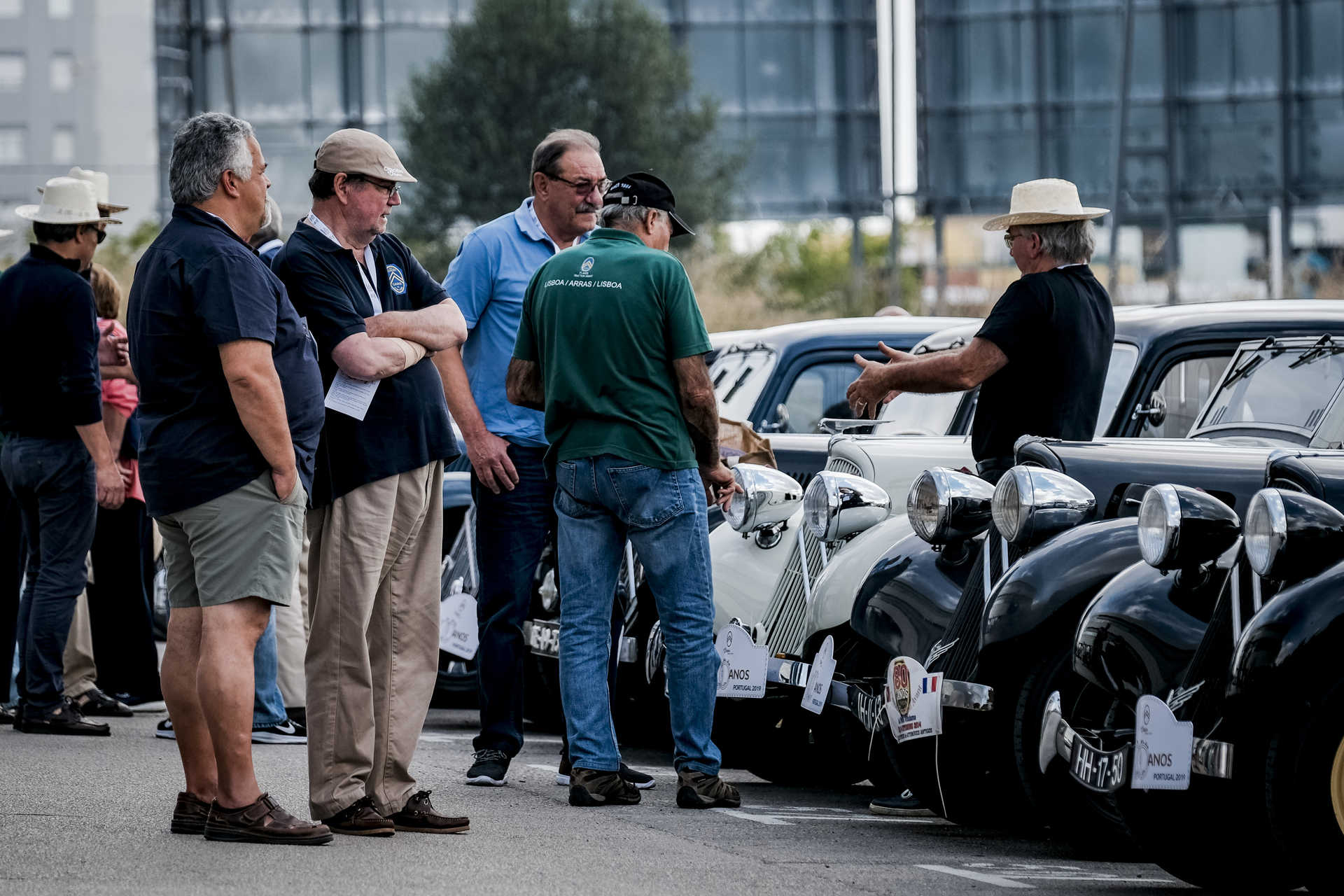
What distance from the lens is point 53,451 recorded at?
855 centimetres

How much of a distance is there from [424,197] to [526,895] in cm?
3650

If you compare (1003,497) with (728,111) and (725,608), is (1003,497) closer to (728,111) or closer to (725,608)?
(725,608)

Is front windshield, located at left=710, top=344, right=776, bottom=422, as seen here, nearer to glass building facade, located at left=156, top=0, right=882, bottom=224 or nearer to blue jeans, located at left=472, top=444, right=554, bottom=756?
blue jeans, located at left=472, top=444, right=554, bottom=756

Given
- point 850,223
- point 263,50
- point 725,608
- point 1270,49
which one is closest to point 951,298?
point 850,223

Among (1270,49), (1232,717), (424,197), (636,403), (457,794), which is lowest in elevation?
(457,794)

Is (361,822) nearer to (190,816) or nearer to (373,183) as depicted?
(190,816)

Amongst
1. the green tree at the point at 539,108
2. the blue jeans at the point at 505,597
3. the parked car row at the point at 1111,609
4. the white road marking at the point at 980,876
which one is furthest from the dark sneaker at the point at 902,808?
the green tree at the point at 539,108

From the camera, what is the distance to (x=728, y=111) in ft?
150

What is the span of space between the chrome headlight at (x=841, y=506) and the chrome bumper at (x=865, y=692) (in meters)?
0.51

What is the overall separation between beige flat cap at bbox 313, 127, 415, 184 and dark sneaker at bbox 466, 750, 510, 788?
2.09 m

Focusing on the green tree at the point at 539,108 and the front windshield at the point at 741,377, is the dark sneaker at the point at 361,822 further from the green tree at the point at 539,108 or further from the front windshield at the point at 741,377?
the green tree at the point at 539,108

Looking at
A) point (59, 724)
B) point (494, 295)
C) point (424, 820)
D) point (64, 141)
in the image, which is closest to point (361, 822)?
point (424, 820)

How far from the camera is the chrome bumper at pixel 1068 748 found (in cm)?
464

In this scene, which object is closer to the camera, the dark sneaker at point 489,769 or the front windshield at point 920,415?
the dark sneaker at point 489,769
